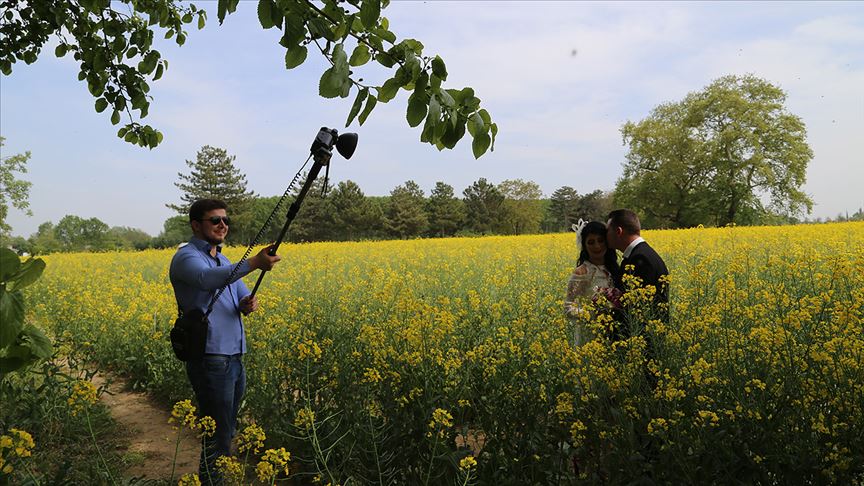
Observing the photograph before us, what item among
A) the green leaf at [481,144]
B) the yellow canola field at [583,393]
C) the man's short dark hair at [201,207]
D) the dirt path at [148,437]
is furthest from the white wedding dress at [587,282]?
the dirt path at [148,437]

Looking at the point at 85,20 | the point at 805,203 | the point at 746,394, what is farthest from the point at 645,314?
the point at 805,203

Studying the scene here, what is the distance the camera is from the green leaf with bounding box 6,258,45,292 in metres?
1.21

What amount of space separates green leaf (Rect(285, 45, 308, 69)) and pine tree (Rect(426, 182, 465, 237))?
6257 centimetres

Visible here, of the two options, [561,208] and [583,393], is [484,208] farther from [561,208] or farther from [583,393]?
[583,393]

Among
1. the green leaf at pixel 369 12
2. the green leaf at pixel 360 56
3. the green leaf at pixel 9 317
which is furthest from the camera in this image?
the green leaf at pixel 360 56

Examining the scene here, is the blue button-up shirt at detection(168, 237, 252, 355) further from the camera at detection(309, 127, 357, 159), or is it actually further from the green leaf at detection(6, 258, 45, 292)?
the green leaf at detection(6, 258, 45, 292)

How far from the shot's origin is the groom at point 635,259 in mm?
3359

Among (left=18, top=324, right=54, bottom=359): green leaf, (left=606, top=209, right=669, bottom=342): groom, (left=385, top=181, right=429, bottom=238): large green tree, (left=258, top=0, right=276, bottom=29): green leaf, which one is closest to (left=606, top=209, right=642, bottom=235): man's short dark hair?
(left=606, top=209, right=669, bottom=342): groom

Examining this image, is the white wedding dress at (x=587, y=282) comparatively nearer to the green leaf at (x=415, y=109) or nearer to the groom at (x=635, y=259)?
the groom at (x=635, y=259)

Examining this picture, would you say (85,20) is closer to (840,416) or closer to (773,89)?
(840,416)

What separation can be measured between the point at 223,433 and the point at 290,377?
782mm

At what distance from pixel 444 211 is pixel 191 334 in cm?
6247

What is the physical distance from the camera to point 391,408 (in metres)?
3.39

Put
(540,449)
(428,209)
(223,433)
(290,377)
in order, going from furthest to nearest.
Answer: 1. (428,209)
2. (290,377)
3. (223,433)
4. (540,449)
